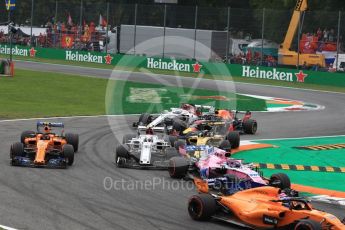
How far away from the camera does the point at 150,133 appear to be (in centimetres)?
2008

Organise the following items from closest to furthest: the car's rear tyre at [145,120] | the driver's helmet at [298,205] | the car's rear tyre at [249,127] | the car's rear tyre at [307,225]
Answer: the car's rear tyre at [307,225]
the driver's helmet at [298,205]
the car's rear tyre at [145,120]
the car's rear tyre at [249,127]

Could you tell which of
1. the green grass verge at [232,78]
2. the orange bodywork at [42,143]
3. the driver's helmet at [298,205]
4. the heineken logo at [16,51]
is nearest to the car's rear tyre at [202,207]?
the driver's helmet at [298,205]

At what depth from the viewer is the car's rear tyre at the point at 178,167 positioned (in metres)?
16.8

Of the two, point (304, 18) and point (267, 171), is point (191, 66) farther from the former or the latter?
point (267, 171)

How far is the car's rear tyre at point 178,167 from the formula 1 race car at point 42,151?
254 centimetres

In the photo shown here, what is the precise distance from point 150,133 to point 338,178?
207 inches

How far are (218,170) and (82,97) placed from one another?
71.8ft

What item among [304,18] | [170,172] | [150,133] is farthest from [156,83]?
Answer: [170,172]

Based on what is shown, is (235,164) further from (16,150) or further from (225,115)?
(225,115)

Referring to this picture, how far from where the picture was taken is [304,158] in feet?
69.3

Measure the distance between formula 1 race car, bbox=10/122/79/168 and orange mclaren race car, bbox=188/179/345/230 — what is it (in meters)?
5.17

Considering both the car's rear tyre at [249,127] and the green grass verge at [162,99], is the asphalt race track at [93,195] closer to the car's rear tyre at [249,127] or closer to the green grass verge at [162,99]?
the car's rear tyre at [249,127]

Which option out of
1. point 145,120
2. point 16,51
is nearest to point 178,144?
point 145,120

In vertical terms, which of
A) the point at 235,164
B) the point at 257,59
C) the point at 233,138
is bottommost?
the point at 233,138
